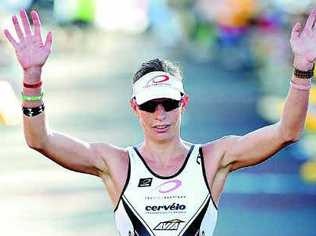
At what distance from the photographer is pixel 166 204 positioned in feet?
23.1

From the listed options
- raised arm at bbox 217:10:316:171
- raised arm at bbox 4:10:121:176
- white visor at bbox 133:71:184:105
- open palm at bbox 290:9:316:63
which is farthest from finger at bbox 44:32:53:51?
open palm at bbox 290:9:316:63

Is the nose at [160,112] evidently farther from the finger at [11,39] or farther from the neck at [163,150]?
the finger at [11,39]

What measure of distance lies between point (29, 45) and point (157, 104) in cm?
66

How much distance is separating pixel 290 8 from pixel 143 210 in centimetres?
2186

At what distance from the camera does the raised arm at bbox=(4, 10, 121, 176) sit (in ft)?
22.6

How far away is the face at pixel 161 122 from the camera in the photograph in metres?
6.92

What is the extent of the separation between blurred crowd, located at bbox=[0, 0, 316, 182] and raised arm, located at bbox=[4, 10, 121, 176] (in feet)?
44.2

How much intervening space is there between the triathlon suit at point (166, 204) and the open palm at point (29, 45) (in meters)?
0.72

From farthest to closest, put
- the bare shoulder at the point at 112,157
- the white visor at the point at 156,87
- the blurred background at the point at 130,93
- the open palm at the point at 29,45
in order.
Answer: the blurred background at the point at 130,93 → the bare shoulder at the point at 112,157 → the white visor at the point at 156,87 → the open palm at the point at 29,45

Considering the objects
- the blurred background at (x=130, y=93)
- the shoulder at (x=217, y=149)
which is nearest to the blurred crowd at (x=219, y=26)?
the blurred background at (x=130, y=93)

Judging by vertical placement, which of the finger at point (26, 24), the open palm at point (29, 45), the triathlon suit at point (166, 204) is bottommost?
the triathlon suit at point (166, 204)

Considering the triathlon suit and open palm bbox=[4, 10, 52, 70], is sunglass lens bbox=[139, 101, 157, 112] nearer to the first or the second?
the triathlon suit

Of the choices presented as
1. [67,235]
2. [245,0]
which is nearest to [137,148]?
[67,235]

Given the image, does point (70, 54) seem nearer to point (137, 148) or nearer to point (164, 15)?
point (164, 15)
